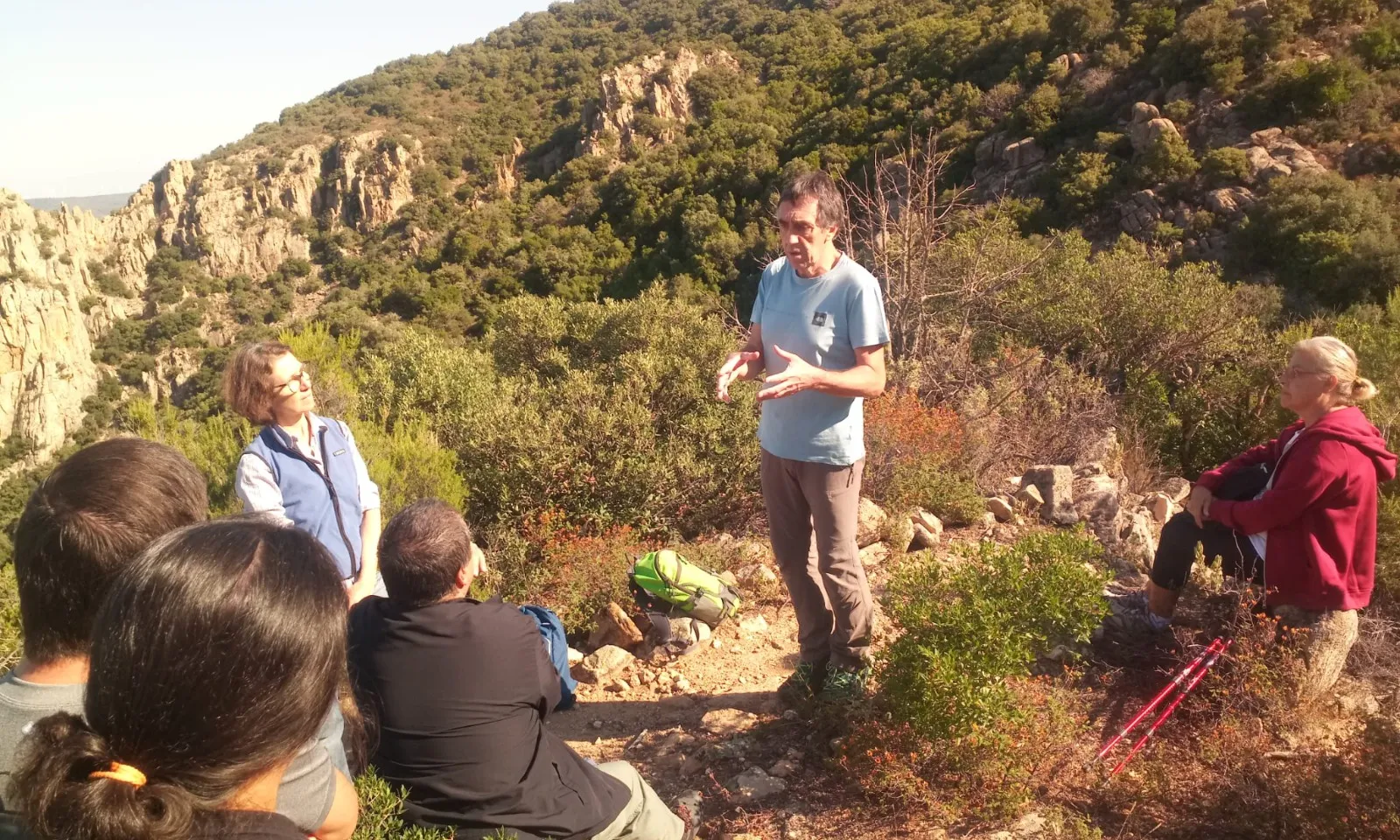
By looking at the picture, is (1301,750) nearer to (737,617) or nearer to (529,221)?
(737,617)

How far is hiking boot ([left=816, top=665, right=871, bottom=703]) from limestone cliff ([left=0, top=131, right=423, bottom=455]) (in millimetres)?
26836

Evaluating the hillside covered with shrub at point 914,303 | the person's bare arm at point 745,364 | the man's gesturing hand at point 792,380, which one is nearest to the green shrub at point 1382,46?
the hillside covered with shrub at point 914,303

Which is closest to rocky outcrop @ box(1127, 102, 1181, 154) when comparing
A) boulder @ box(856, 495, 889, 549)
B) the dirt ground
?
boulder @ box(856, 495, 889, 549)

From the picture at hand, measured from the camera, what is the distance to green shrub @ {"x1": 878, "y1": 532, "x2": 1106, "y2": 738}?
2328mm

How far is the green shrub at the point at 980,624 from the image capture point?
91.7 inches

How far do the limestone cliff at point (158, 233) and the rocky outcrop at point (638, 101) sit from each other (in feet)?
32.0

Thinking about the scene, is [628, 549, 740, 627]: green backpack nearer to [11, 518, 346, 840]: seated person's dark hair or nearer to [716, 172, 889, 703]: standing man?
[716, 172, 889, 703]: standing man

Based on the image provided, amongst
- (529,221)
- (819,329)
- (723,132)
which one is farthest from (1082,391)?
(529,221)

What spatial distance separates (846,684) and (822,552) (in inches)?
19.2

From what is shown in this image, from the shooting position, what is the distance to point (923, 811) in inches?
95.2

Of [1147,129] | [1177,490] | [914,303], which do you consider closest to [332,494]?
[1177,490]

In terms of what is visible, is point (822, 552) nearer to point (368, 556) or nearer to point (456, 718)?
point (456, 718)

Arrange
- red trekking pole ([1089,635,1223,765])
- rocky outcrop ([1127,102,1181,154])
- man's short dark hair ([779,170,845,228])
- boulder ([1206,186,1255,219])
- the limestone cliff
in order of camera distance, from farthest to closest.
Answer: the limestone cliff
rocky outcrop ([1127,102,1181,154])
boulder ([1206,186,1255,219])
man's short dark hair ([779,170,845,228])
red trekking pole ([1089,635,1223,765])

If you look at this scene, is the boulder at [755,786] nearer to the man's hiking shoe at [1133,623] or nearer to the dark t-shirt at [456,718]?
the dark t-shirt at [456,718]
